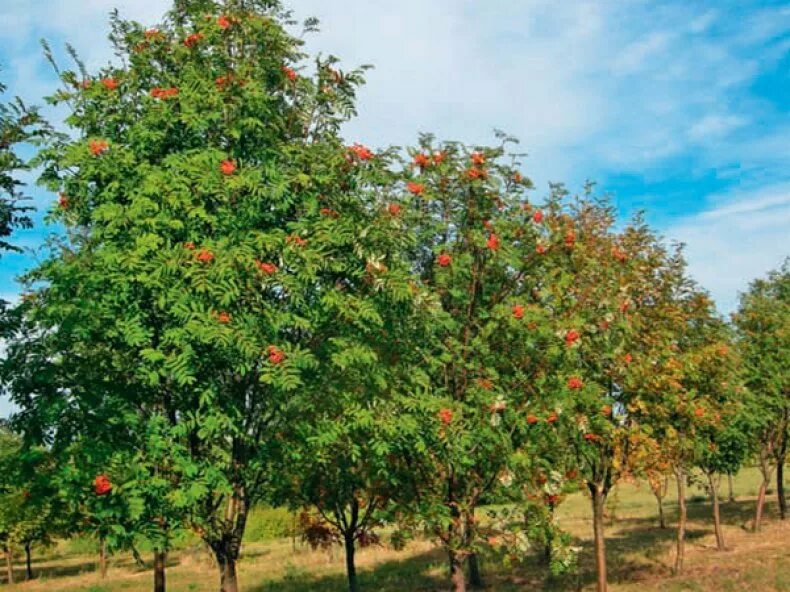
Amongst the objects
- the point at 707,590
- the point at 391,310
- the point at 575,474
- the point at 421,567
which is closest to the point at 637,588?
the point at 707,590

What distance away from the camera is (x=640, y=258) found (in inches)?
909

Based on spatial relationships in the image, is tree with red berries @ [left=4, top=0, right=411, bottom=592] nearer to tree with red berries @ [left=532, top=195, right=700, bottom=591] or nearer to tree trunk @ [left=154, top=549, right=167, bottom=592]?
tree with red berries @ [left=532, top=195, right=700, bottom=591]

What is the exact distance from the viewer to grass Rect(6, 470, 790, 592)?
24.7 metres

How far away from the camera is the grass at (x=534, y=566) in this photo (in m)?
24.7

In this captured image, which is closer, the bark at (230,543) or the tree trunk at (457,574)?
the bark at (230,543)

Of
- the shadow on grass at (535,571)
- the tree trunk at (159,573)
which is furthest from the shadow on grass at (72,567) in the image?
the tree trunk at (159,573)

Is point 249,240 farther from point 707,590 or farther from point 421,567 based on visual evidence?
point 421,567

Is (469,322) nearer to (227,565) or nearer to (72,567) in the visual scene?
(227,565)

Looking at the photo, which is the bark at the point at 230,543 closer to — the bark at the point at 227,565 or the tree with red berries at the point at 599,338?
the bark at the point at 227,565

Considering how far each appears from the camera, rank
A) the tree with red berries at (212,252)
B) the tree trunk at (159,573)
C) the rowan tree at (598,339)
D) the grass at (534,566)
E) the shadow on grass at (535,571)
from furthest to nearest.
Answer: the shadow on grass at (535,571)
the grass at (534,566)
the tree trunk at (159,573)
the rowan tree at (598,339)
the tree with red berries at (212,252)

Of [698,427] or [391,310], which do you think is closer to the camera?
[391,310]

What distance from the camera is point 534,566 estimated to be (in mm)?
31578

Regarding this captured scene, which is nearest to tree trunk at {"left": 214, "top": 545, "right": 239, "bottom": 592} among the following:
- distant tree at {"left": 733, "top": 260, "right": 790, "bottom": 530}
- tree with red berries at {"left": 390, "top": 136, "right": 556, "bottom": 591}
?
tree with red berries at {"left": 390, "top": 136, "right": 556, "bottom": 591}

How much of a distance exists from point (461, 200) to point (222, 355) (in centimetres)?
680
